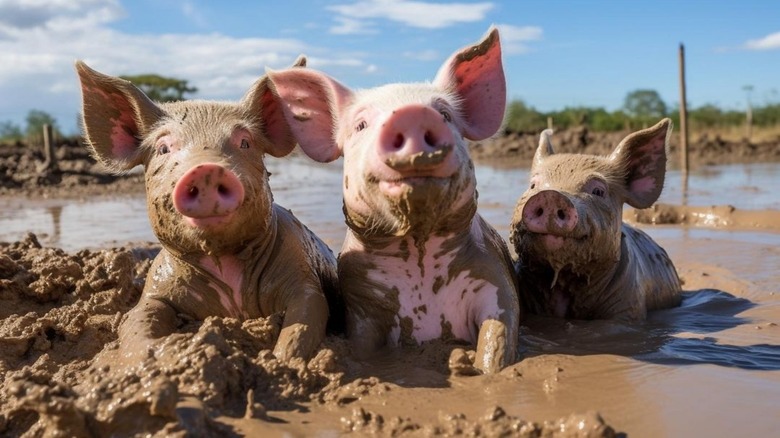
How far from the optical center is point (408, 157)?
3.46 m

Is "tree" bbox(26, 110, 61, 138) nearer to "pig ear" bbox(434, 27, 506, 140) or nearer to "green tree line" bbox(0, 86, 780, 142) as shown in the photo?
"green tree line" bbox(0, 86, 780, 142)

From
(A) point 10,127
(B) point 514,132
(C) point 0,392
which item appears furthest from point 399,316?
(A) point 10,127

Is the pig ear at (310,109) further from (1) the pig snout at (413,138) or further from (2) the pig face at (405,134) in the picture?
(1) the pig snout at (413,138)

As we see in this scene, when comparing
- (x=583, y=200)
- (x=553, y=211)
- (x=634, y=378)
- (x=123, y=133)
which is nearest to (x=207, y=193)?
(x=123, y=133)

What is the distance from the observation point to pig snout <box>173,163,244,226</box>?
12.0 ft

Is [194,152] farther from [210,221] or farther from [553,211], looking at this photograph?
[553,211]

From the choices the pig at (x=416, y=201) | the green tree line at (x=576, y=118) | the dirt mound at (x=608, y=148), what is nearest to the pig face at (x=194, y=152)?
the pig at (x=416, y=201)

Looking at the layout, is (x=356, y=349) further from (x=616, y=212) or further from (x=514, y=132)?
(x=514, y=132)

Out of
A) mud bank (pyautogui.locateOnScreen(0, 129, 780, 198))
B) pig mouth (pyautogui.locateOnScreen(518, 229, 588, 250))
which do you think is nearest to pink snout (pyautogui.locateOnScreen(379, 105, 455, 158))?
pig mouth (pyautogui.locateOnScreen(518, 229, 588, 250))

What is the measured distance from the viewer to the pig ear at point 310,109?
4.54 metres

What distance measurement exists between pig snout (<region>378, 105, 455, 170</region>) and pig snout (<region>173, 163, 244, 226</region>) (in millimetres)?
773

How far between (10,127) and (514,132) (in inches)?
1221

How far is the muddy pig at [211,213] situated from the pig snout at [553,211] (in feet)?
4.36

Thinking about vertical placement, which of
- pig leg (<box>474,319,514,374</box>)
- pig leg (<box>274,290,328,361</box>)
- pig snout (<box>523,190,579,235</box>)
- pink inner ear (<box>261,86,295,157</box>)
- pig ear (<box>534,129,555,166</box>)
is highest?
pink inner ear (<box>261,86,295,157</box>)
